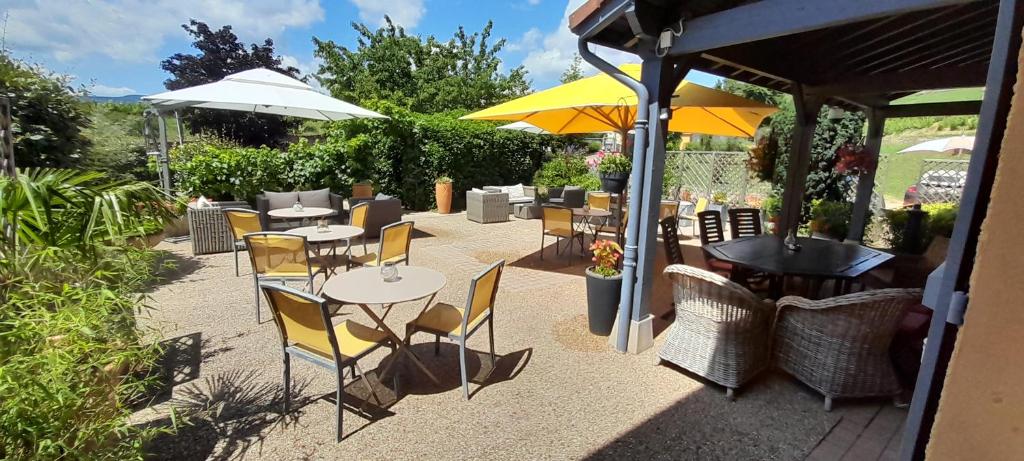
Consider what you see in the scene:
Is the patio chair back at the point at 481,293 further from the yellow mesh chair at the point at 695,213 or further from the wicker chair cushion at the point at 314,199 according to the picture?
the yellow mesh chair at the point at 695,213

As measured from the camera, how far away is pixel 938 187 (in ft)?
29.6

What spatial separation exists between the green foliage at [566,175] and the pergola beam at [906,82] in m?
6.52

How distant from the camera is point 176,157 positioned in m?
8.81

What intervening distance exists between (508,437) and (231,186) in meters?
7.25

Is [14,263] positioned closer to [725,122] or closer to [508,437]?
[508,437]

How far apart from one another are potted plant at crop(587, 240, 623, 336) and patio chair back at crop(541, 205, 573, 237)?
2.07m

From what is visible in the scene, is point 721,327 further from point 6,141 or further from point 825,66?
point 6,141

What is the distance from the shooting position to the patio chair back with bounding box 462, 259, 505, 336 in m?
2.64

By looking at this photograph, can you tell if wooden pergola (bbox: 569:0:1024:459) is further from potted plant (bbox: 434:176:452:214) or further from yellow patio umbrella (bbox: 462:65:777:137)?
potted plant (bbox: 434:176:452:214)

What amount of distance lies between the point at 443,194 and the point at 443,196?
0.16ft

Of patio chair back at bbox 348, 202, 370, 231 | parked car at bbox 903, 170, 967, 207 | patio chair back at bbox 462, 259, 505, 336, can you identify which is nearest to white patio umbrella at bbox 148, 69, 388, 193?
patio chair back at bbox 348, 202, 370, 231

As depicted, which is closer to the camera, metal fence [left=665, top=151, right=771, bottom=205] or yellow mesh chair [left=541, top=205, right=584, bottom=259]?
yellow mesh chair [left=541, top=205, right=584, bottom=259]

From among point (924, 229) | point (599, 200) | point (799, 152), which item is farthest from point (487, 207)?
point (924, 229)

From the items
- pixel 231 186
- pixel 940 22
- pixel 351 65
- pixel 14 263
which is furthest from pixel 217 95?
pixel 351 65
